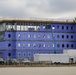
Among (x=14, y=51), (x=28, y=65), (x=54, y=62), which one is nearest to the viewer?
(x=28, y=65)

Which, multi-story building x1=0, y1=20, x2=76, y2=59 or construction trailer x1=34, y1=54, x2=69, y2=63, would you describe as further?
multi-story building x1=0, y1=20, x2=76, y2=59

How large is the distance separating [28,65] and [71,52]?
17264mm

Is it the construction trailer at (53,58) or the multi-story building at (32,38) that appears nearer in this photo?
the construction trailer at (53,58)

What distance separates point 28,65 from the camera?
6512 centimetres

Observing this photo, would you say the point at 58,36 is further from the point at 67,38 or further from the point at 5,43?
the point at 5,43

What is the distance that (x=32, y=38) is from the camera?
86.4 metres

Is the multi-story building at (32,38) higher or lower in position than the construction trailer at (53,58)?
higher

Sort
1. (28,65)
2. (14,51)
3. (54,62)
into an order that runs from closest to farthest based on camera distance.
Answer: (28,65), (54,62), (14,51)

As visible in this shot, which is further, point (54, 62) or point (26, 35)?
point (26, 35)

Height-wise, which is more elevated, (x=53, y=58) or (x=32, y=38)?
(x=32, y=38)

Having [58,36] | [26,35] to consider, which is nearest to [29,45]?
[26,35]

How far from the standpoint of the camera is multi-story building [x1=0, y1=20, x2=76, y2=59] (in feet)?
282

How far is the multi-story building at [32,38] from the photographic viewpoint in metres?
86.0

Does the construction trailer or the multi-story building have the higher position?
the multi-story building
